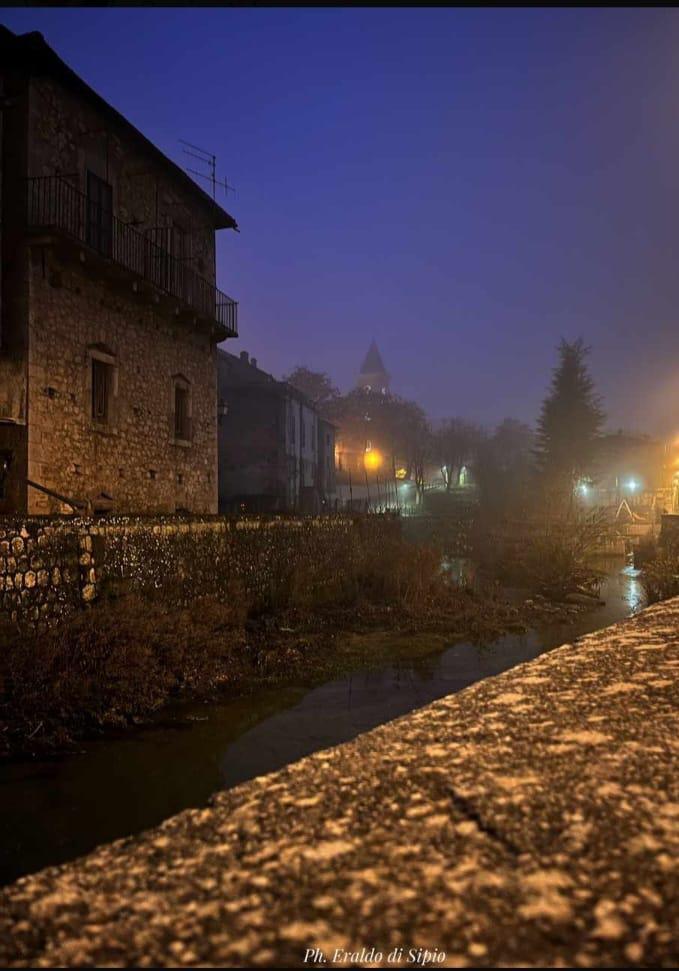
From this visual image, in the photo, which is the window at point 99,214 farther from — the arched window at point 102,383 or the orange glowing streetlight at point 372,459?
the orange glowing streetlight at point 372,459

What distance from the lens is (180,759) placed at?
6348mm

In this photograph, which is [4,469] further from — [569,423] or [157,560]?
[569,423]

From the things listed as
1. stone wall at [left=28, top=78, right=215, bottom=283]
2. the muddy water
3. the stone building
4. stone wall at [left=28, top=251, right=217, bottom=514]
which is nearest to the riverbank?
the muddy water

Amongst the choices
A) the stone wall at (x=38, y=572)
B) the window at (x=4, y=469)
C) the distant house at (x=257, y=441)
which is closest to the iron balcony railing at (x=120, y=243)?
the window at (x=4, y=469)

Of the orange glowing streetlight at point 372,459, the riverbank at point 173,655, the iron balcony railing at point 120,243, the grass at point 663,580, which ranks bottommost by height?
the riverbank at point 173,655

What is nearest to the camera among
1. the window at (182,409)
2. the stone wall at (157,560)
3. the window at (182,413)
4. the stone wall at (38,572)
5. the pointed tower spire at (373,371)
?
the stone wall at (38,572)

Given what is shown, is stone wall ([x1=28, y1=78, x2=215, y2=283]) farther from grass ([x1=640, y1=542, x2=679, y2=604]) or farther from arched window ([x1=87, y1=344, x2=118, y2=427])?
grass ([x1=640, y1=542, x2=679, y2=604])

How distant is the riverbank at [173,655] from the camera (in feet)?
22.4

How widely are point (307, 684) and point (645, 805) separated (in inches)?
323

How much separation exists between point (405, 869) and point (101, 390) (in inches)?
585

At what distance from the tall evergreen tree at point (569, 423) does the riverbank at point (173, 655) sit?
1151 inches

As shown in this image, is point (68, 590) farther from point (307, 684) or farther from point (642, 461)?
point (642, 461)

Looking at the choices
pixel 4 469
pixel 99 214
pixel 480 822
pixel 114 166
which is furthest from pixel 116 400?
pixel 480 822

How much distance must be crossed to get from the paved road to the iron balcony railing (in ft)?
43.6
